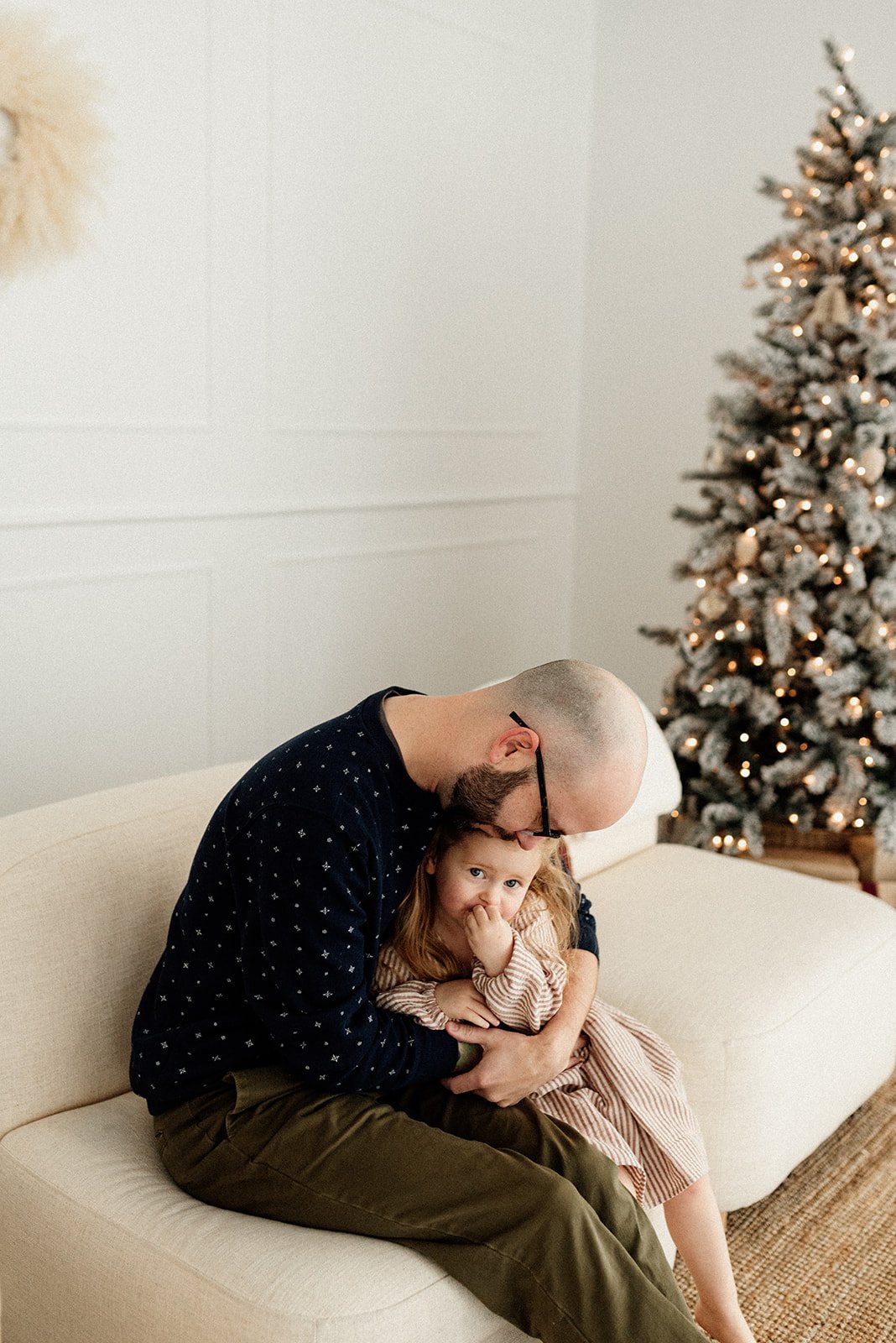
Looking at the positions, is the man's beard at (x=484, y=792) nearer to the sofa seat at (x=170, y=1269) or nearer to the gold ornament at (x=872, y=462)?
the sofa seat at (x=170, y=1269)

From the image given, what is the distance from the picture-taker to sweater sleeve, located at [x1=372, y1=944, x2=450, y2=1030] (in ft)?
5.72

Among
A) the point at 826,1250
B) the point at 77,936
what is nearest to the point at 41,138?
the point at 77,936

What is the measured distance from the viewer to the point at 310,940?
1.54m

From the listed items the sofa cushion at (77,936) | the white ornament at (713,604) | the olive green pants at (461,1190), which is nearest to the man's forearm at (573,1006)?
the olive green pants at (461,1190)

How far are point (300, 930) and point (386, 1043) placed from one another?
0.21 meters

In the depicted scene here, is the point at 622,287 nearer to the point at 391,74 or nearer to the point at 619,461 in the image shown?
the point at 619,461

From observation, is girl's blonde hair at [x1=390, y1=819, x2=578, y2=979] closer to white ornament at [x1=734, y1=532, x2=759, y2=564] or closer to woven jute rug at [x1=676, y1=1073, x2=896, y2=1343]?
woven jute rug at [x1=676, y1=1073, x2=896, y2=1343]

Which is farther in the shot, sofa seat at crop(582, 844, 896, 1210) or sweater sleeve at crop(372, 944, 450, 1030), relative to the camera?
sofa seat at crop(582, 844, 896, 1210)

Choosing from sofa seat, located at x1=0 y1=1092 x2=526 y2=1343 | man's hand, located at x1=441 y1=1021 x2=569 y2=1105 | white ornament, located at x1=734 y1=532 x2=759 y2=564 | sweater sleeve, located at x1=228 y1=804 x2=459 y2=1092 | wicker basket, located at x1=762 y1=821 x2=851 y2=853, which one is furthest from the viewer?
wicker basket, located at x1=762 y1=821 x2=851 y2=853

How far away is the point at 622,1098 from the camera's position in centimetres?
181

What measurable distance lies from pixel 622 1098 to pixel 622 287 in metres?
3.61

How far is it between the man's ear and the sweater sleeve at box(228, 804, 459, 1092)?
20 centimetres

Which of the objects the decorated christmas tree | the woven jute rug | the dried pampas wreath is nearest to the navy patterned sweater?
the woven jute rug

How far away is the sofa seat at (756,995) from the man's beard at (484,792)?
0.75 m
